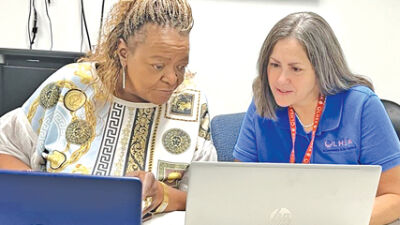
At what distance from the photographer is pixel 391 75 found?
219cm

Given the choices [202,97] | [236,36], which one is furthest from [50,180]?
[236,36]

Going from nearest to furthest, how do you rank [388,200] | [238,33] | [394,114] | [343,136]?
[388,200] < [343,136] < [394,114] < [238,33]

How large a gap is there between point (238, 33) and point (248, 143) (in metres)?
0.78

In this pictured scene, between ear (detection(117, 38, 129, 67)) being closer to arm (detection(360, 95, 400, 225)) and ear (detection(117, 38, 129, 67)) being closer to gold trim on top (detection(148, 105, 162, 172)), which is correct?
gold trim on top (detection(148, 105, 162, 172))

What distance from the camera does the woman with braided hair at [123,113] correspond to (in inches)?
53.5

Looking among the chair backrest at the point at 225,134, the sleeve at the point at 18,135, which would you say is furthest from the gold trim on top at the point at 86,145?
the chair backrest at the point at 225,134

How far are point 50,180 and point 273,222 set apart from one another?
44cm

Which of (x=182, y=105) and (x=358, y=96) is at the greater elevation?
(x=358, y=96)

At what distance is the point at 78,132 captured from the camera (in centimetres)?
141

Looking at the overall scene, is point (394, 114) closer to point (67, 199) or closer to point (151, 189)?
point (151, 189)

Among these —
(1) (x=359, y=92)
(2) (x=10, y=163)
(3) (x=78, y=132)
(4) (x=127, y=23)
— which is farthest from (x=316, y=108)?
(2) (x=10, y=163)

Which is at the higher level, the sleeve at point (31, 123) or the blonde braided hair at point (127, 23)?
the blonde braided hair at point (127, 23)

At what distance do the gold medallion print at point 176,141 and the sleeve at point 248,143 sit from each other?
6.3 inches

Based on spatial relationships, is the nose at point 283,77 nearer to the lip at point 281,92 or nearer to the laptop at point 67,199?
the lip at point 281,92
